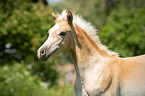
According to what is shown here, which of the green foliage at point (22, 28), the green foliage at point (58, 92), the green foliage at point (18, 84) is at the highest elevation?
the green foliage at point (22, 28)

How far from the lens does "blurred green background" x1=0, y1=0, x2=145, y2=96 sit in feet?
25.5

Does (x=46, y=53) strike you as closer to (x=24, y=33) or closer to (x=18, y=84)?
(x=18, y=84)

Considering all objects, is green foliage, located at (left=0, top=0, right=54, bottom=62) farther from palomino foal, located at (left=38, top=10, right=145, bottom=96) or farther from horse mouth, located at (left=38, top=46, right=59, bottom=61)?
horse mouth, located at (left=38, top=46, right=59, bottom=61)

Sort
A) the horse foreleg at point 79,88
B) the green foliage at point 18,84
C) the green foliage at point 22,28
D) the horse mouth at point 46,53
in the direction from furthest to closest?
the green foliage at point 22,28
the green foliage at point 18,84
the horse foreleg at point 79,88
the horse mouth at point 46,53

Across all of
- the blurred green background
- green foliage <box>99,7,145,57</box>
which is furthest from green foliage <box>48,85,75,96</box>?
green foliage <box>99,7,145,57</box>

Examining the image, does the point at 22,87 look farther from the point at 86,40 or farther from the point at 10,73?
the point at 86,40

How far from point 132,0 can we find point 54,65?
1064 centimetres

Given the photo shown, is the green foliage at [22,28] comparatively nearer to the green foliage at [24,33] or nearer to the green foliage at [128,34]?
the green foliage at [24,33]

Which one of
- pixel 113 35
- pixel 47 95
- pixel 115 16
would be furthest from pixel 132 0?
pixel 47 95

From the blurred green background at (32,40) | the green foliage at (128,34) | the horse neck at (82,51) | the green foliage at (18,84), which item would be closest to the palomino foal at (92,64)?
the horse neck at (82,51)

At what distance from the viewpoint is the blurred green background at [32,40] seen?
7773 millimetres

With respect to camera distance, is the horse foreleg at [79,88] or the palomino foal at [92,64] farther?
the horse foreleg at [79,88]

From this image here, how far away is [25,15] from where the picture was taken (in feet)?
31.5

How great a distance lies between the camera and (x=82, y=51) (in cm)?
273
